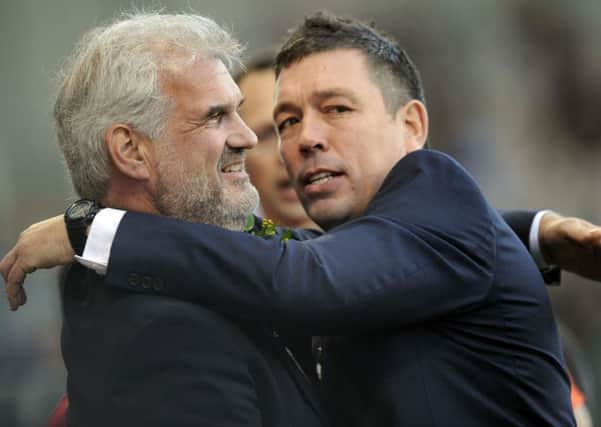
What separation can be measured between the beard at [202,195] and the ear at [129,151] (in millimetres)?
31

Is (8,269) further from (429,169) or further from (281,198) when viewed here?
(281,198)

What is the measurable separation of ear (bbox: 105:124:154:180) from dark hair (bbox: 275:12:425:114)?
24.3 inches

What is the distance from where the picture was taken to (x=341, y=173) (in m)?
2.26

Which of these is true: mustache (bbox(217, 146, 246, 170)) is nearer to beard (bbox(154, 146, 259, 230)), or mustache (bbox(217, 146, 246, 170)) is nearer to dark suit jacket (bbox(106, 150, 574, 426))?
beard (bbox(154, 146, 259, 230))

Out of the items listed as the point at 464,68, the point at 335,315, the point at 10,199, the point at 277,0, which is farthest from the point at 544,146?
the point at 335,315

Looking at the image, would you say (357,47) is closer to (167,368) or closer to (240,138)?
(240,138)

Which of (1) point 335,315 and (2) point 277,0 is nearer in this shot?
(1) point 335,315

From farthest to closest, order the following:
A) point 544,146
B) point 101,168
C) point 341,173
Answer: point 544,146 → point 341,173 → point 101,168

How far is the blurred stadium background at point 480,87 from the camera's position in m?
5.78

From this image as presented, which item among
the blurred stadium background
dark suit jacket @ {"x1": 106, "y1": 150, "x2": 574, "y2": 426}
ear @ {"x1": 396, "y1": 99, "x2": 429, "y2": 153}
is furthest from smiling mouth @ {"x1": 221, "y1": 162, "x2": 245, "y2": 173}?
the blurred stadium background

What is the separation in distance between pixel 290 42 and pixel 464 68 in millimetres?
5640

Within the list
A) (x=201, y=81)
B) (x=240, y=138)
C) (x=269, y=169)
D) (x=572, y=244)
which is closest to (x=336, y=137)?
(x=240, y=138)

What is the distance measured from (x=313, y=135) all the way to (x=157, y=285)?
72cm

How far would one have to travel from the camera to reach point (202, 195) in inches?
74.9
